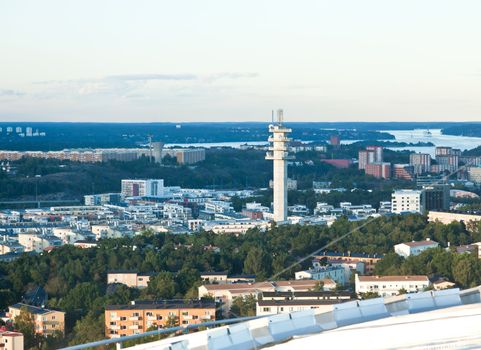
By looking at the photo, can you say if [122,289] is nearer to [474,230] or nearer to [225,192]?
[474,230]

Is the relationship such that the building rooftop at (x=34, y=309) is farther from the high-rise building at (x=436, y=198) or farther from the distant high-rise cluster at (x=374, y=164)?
the distant high-rise cluster at (x=374, y=164)

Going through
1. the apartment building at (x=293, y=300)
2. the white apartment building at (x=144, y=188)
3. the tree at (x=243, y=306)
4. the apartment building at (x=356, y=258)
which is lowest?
the white apartment building at (x=144, y=188)

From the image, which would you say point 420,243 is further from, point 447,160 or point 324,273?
point 447,160

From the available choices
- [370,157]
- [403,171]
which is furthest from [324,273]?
[370,157]

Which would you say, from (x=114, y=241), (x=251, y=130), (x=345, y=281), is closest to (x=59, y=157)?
(x=114, y=241)

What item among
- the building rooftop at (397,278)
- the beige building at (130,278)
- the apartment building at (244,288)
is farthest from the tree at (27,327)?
the building rooftop at (397,278)
